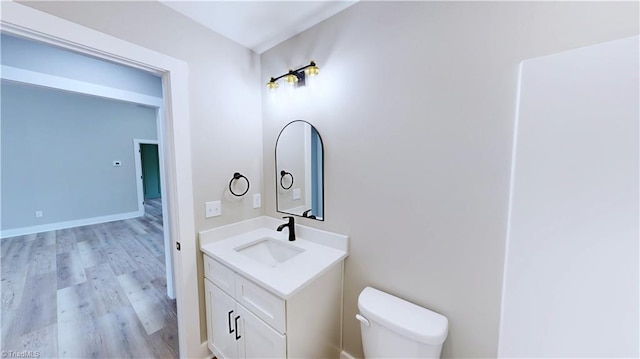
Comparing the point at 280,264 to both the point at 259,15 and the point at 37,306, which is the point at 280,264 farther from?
the point at 37,306

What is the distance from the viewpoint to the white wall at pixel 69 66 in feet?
6.91

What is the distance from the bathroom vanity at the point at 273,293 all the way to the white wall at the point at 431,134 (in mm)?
172


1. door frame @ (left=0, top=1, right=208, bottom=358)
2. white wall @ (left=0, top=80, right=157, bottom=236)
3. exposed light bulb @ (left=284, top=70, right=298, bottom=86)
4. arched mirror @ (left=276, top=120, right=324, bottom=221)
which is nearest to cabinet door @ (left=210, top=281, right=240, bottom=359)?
door frame @ (left=0, top=1, right=208, bottom=358)

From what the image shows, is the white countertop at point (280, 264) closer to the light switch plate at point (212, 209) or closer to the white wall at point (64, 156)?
the light switch plate at point (212, 209)

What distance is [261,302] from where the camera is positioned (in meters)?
1.16

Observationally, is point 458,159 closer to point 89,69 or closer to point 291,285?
point 291,285

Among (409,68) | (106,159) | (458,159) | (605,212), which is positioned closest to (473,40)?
(409,68)

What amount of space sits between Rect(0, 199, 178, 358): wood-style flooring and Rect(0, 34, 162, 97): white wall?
225 centimetres

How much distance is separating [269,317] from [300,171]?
0.97 metres

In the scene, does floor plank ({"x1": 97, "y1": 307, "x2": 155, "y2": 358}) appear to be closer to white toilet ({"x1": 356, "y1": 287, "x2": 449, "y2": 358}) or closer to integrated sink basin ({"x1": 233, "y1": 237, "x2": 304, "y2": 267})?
integrated sink basin ({"x1": 233, "y1": 237, "x2": 304, "y2": 267})

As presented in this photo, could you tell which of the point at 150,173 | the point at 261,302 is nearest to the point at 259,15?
the point at 261,302

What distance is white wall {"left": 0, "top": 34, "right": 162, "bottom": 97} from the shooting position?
2105 mm

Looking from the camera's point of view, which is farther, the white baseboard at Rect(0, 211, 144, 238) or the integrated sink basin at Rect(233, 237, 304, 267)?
the white baseboard at Rect(0, 211, 144, 238)

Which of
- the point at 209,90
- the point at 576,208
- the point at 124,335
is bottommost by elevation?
the point at 124,335
